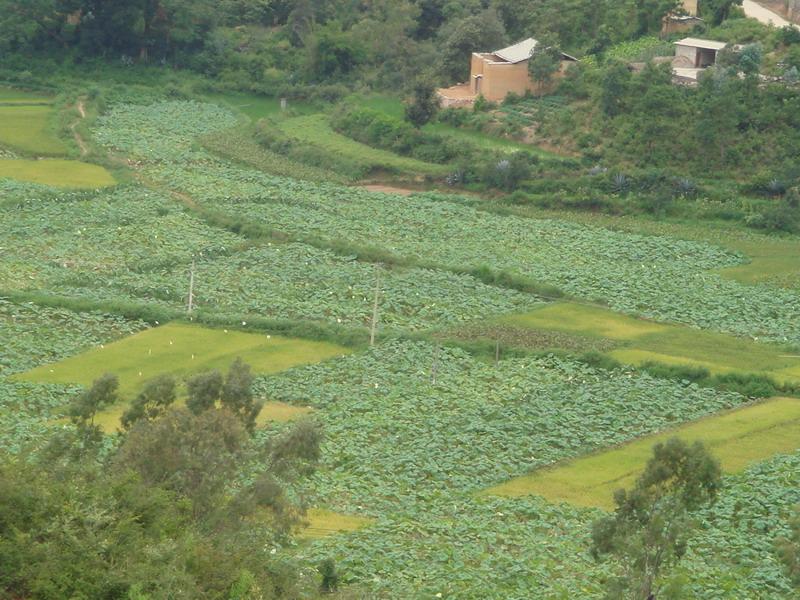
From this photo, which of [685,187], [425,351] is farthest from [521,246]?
[425,351]

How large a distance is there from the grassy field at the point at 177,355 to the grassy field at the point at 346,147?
59.3 ft

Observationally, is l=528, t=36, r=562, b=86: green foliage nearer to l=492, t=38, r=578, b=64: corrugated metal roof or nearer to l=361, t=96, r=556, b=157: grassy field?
l=492, t=38, r=578, b=64: corrugated metal roof

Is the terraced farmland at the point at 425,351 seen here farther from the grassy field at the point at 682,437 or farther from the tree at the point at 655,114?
the tree at the point at 655,114

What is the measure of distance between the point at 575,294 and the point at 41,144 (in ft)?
70.6

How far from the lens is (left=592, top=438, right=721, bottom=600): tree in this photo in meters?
18.0

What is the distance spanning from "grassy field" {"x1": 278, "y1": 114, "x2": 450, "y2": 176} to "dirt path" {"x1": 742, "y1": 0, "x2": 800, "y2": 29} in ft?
44.8

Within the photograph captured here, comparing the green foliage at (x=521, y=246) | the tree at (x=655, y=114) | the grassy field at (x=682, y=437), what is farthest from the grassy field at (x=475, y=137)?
the grassy field at (x=682, y=437)

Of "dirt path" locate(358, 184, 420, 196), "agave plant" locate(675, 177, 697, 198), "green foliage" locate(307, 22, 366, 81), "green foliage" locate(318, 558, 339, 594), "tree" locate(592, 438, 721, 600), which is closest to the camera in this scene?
"tree" locate(592, 438, 721, 600)

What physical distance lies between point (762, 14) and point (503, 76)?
10170 millimetres

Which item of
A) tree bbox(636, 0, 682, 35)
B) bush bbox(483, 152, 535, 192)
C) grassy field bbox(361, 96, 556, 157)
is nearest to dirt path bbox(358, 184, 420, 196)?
bush bbox(483, 152, 535, 192)

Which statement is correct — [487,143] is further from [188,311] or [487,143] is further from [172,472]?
[172,472]

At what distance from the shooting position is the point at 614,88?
48750mm

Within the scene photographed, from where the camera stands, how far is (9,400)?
26797 millimetres

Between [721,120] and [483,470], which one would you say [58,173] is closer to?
[721,120]
